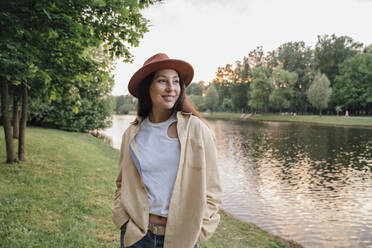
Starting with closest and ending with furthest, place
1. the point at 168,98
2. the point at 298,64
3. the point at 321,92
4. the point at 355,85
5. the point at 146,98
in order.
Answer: the point at 168,98, the point at 146,98, the point at 321,92, the point at 355,85, the point at 298,64

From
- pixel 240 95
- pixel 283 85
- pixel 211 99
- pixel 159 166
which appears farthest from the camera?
pixel 211 99

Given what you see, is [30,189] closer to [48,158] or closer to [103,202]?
[103,202]

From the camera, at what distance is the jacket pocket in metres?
1.89

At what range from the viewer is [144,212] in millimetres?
1956

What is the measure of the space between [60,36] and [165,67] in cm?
426

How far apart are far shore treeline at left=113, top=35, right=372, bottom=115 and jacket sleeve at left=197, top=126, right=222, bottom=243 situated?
2244 inches

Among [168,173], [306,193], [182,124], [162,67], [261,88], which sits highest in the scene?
[261,88]

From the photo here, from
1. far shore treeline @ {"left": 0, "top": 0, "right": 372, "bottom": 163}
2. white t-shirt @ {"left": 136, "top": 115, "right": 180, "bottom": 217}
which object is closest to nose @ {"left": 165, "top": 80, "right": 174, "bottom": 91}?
white t-shirt @ {"left": 136, "top": 115, "right": 180, "bottom": 217}

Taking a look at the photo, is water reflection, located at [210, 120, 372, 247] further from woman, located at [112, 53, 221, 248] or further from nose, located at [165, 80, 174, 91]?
nose, located at [165, 80, 174, 91]

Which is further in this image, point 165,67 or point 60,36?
point 60,36

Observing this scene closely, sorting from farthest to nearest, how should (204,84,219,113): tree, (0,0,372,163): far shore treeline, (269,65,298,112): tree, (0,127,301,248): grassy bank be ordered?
1. (204,84,219,113): tree
2. (269,65,298,112): tree
3. (0,0,372,163): far shore treeline
4. (0,127,301,248): grassy bank

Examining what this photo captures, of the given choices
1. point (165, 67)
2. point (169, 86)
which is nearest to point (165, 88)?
point (169, 86)

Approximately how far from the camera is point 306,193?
34.4 ft

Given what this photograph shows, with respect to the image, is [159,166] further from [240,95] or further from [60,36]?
[240,95]
